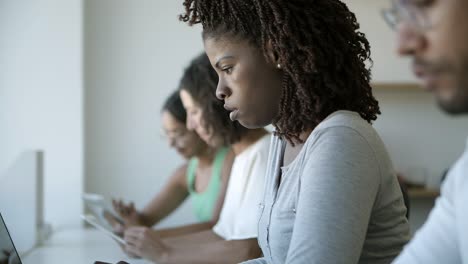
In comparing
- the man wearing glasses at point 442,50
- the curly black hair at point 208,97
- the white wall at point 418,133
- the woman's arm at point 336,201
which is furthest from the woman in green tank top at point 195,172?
the man wearing glasses at point 442,50

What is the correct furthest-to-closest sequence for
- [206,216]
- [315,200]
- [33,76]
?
[33,76]
[206,216]
[315,200]

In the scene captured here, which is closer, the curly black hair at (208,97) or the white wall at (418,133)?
the curly black hair at (208,97)

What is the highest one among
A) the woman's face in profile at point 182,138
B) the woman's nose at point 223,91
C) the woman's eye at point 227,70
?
the woman's eye at point 227,70

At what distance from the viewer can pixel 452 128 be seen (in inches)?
135

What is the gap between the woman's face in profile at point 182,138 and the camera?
7.50ft

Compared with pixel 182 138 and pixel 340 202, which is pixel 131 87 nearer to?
pixel 182 138

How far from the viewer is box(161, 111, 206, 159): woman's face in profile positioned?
7.50ft

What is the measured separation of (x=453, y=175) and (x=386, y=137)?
2736mm

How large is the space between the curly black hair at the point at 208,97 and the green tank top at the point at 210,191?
7.8 inches

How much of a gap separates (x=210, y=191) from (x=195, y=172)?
19 cm

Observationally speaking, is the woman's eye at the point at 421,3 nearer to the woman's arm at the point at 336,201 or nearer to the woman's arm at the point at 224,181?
the woman's arm at the point at 336,201

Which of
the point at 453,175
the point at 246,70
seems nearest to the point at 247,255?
the point at 246,70

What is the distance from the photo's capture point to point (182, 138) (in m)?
2.29

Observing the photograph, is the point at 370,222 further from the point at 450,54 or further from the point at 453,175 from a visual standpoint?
the point at 450,54
